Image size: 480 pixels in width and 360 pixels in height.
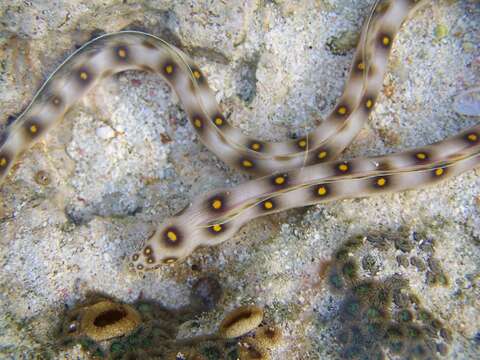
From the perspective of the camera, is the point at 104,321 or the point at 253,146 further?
the point at 253,146

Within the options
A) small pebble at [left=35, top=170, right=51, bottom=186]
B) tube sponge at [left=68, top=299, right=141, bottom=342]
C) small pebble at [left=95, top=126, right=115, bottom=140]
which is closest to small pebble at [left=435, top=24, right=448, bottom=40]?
small pebble at [left=95, top=126, right=115, bottom=140]

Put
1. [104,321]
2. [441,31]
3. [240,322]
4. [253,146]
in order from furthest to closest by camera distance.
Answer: [441,31], [253,146], [104,321], [240,322]

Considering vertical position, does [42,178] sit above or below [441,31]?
below

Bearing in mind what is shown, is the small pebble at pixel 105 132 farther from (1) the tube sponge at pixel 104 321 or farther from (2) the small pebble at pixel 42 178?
(1) the tube sponge at pixel 104 321

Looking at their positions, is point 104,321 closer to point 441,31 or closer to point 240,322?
point 240,322

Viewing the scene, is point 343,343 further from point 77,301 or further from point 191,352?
point 77,301

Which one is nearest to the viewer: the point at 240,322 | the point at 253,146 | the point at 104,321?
the point at 240,322

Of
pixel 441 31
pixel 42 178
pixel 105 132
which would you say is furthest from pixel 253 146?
pixel 441 31

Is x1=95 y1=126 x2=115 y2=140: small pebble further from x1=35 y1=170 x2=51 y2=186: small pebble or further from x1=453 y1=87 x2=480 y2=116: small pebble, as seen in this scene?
x1=453 y1=87 x2=480 y2=116: small pebble

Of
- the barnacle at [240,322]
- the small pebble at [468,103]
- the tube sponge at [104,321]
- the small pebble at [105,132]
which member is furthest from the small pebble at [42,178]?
the small pebble at [468,103]
